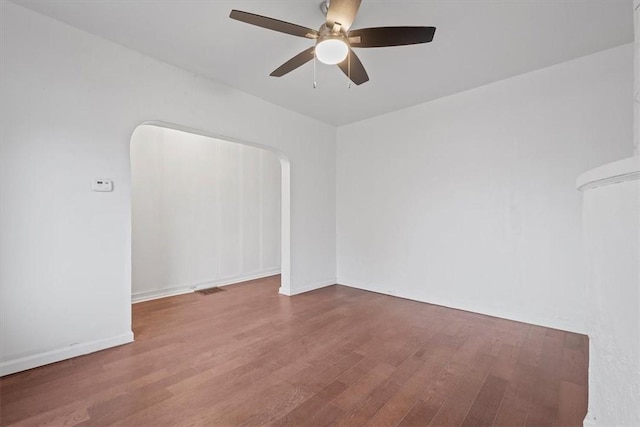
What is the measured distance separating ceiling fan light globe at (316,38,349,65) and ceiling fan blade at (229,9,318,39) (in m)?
0.13

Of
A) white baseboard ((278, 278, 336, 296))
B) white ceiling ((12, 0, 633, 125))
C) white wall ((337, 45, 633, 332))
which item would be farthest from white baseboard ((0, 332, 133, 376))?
white wall ((337, 45, 633, 332))

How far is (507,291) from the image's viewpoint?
3.20 meters

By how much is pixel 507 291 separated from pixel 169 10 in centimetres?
428

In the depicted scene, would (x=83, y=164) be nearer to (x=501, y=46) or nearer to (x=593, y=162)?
(x=501, y=46)

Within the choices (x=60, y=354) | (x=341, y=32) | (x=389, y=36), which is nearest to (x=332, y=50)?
(x=341, y=32)

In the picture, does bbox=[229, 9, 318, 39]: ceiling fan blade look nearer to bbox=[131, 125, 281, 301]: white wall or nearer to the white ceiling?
the white ceiling

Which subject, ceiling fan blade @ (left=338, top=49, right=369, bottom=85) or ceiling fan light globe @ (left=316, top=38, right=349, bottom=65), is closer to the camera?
ceiling fan light globe @ (left=316, top=38, right=349, bottom=65)

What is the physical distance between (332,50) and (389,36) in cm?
40

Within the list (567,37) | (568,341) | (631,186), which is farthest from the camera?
(568,341)

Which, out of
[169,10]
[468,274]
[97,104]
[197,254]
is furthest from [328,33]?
[197,254]

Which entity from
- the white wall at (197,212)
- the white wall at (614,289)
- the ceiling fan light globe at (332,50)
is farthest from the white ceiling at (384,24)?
the white wall at (614,289)

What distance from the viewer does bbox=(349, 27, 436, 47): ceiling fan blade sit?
175 cm

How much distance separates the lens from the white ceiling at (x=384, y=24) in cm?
206

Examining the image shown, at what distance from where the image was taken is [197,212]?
4469 mm
